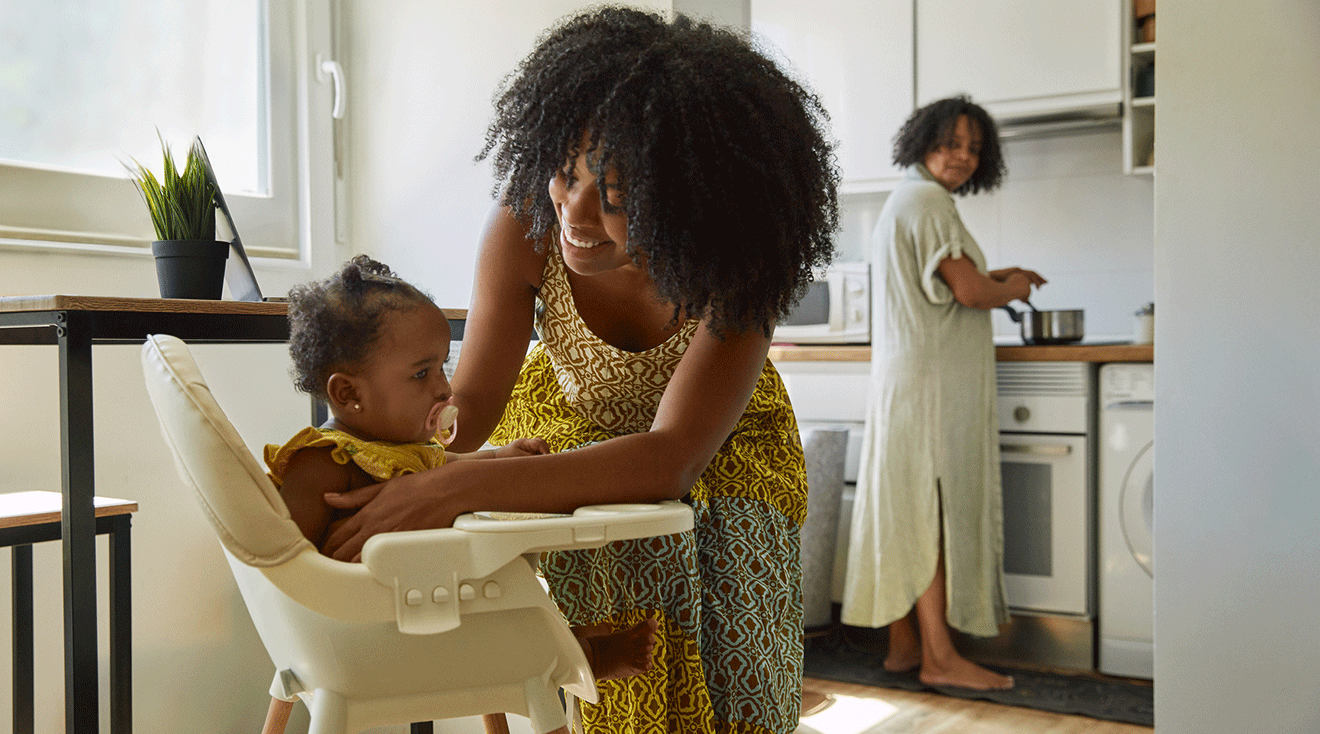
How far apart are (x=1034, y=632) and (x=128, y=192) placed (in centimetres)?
232

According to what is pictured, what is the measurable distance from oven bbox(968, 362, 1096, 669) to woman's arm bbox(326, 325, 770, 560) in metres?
1.84

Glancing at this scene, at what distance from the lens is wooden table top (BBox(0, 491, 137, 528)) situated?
4.19 ft

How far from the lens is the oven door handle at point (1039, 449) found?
2.62 metres

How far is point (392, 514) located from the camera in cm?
81

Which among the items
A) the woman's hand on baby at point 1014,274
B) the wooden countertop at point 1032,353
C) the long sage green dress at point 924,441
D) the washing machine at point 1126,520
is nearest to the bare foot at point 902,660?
the long sage green dress at point 924,441

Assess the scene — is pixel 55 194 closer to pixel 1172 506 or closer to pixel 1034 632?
pixel 1172 506

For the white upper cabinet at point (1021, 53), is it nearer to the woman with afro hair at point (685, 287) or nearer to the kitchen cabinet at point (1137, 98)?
the kitchen cabinet at point (1137, 98)

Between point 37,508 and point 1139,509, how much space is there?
232cm

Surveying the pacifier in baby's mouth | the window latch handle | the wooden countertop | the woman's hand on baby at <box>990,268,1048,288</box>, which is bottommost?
the pacifier in baby's mouth

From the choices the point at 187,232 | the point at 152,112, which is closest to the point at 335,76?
the point at 152,112

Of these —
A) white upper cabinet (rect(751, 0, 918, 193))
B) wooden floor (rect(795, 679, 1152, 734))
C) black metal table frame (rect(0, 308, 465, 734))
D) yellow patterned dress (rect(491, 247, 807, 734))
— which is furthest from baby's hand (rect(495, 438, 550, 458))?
→ white upper cabinet (rect(751, 0, 918, 193))

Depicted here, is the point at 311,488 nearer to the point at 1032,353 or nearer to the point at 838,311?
the point at 1032,353

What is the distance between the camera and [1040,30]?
2.91 metres

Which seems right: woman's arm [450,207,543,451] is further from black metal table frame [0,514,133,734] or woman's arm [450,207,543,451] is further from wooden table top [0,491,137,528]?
black metal table frame [0,514,133,734]
